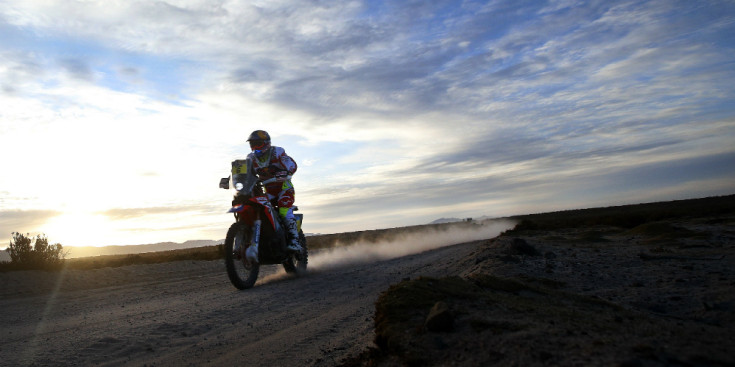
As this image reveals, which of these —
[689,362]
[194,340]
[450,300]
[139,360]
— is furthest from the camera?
[194,340]

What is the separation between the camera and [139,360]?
429cm

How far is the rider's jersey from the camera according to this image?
10.6 metres

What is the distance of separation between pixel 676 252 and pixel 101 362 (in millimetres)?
7997

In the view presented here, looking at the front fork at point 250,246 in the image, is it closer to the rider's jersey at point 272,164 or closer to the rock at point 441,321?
the rider's jersey at point 272,164

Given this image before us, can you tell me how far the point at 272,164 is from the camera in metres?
10.7

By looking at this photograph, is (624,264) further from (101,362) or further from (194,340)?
(101,362)

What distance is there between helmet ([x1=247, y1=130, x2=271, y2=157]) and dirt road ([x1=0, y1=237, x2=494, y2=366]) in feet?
9.95

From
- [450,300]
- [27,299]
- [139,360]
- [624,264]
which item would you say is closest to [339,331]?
[450,300]

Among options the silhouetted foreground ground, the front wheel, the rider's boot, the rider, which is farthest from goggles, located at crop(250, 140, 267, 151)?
the silhouetted foreground ground

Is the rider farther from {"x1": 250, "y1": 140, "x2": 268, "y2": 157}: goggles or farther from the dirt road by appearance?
the dirt road

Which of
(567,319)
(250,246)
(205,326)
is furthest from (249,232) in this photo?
(567,319)

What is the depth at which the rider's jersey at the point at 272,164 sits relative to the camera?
34.8ft

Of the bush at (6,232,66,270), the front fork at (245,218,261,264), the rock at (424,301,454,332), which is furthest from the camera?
the bush at (6,232,66,270)

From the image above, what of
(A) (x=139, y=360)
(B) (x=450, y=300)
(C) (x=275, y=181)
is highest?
(C) (x=275, y=181)
